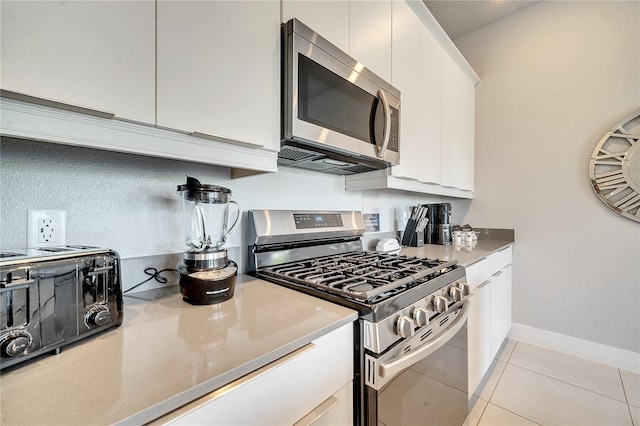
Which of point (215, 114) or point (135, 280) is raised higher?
point (215, 114)

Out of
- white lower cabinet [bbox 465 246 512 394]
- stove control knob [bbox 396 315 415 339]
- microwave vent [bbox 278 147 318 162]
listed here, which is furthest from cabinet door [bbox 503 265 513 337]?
microwave vent [bbox 278 147 318 162]

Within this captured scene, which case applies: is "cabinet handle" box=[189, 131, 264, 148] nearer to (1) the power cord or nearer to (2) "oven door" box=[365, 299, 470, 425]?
(1) the power cord

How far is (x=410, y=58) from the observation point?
5.06ft

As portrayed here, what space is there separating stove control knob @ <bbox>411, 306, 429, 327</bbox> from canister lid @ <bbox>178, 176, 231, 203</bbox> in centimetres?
72

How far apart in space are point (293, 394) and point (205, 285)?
1.25 feet

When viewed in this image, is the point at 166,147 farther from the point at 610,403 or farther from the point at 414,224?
the point at 610,403

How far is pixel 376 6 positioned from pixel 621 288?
2.46m

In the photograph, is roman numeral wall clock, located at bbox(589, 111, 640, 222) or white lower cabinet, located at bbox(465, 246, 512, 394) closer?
white lower cabinet, located at bbox(465, 246, 512, 394)

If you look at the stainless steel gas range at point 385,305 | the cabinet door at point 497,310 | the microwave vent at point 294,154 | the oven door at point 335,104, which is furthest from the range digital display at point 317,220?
the cabinet door at point 497,310

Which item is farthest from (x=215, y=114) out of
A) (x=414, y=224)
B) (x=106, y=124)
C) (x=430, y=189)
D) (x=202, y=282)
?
(x=414, y=224)

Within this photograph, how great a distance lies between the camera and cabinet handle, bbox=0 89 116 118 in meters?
0.49

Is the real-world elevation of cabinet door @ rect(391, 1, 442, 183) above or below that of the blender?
above

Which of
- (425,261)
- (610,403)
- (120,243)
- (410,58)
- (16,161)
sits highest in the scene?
(410,58)

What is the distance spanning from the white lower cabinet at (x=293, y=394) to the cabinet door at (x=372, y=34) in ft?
3.79
